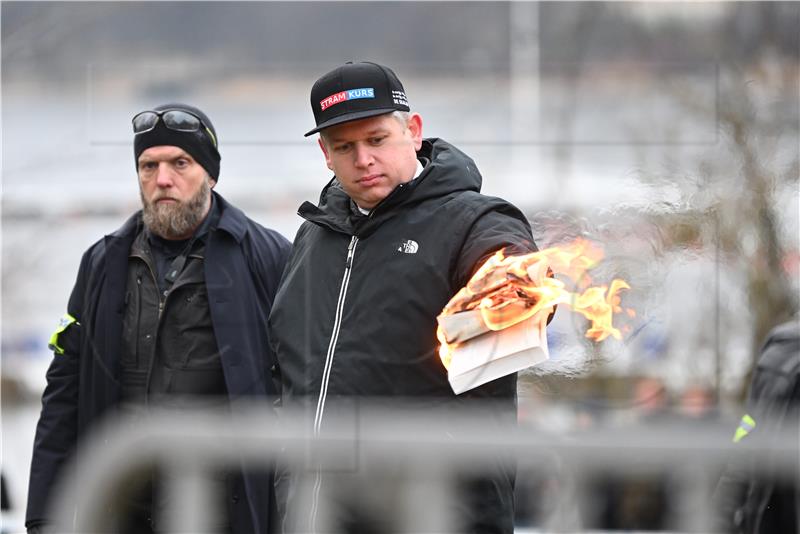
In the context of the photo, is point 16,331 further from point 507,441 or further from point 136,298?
point 507,441

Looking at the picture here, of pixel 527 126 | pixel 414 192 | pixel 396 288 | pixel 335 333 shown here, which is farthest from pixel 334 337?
pixel 527 126

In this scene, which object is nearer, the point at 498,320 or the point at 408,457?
the point at 408,457

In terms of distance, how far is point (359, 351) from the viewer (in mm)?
2146

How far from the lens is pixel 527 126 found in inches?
165

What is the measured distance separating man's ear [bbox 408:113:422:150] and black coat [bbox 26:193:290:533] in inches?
30.4

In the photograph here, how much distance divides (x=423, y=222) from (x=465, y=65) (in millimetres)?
2286

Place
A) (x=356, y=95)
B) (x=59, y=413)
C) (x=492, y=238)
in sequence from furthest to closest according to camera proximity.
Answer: (x=59, y=413) < (x=356, y=95) < (x=492, y=238)

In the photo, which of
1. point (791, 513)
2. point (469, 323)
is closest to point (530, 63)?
point (469, 323)

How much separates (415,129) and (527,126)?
1.89 metres

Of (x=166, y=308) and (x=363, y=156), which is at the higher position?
(x=363, y=156)

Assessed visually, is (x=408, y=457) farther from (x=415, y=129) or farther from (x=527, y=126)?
(x=527, y=126)

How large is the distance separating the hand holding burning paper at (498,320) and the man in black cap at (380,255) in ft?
0.24

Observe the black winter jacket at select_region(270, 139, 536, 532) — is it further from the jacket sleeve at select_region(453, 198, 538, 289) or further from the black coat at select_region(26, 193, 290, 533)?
the black coat at select_region(26, 193, 290, 533)

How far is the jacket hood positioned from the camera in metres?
2.22
